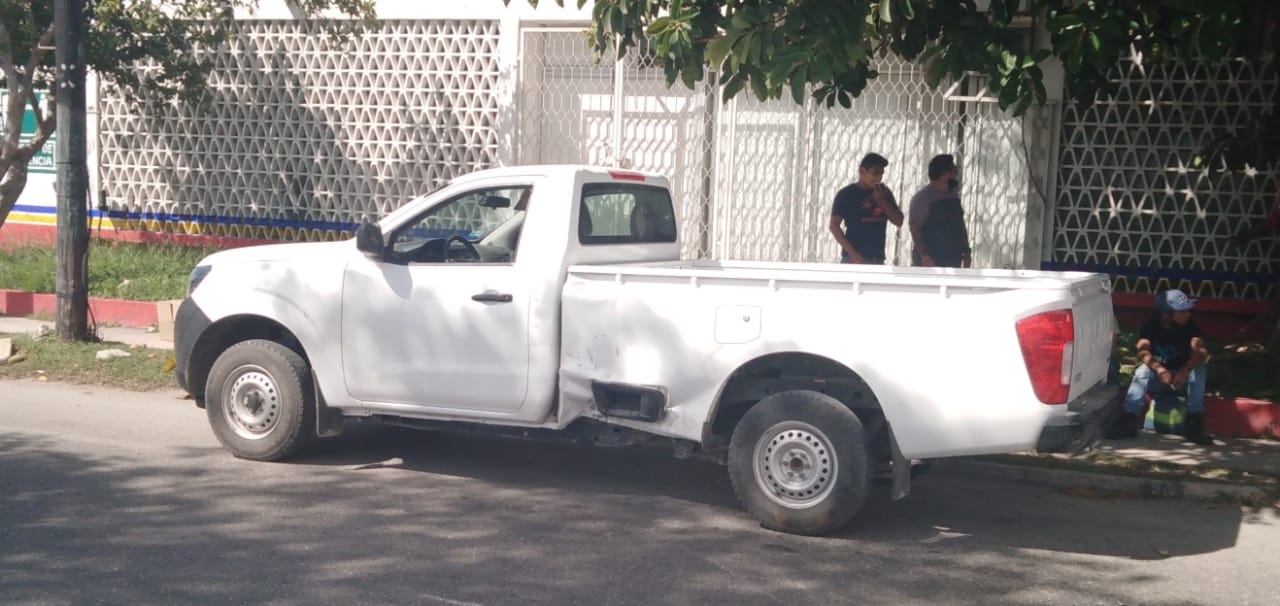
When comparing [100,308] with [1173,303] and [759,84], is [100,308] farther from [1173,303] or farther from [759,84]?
[1173,303]

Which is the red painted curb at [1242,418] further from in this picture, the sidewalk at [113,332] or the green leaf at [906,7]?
the sidewalk at [113,332]

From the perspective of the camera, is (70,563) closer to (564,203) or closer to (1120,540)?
(564,203)

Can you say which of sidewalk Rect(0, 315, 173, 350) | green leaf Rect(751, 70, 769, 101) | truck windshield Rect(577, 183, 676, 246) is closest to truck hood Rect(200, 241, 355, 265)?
truck windshield Rect(577, 183, 676, 246)

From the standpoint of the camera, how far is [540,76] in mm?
14172

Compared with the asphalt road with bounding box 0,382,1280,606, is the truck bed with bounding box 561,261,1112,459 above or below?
above

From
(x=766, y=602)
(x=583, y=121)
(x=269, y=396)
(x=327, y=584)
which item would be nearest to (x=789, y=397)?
(x=766, y=602)

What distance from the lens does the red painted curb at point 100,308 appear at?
515 inches

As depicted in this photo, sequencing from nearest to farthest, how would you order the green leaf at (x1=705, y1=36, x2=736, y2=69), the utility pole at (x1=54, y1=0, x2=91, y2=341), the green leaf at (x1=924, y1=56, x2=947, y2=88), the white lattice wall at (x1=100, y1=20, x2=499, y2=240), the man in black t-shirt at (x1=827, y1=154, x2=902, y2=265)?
the green leaf at (x1=705, y1=36, x2=736, y2=69) → the green leaf at (x1=924, y1=56, x2=947, y2=88) → the man in black t-shirt at (x1=827, y1=154, x2=902, y2=265) → the utility pole at (x1=54, y1=0, x2=91, y2=341) → the white lattice wall at (x1=100, y1=20, x2=499, y2=240)

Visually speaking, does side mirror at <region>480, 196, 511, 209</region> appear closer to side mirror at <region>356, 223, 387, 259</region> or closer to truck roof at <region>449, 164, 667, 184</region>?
truck roof at <region>449, 164, 667, 184</region>

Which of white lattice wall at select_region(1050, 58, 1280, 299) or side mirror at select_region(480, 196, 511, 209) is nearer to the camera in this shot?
side mirror at select_region(480, 196, 511, 209)

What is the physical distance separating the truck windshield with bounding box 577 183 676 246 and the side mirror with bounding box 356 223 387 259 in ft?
3.81

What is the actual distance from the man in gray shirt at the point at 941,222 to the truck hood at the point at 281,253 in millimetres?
4669

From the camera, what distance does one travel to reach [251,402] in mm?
8039

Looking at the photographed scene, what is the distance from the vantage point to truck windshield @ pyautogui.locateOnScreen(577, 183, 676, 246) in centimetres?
761
